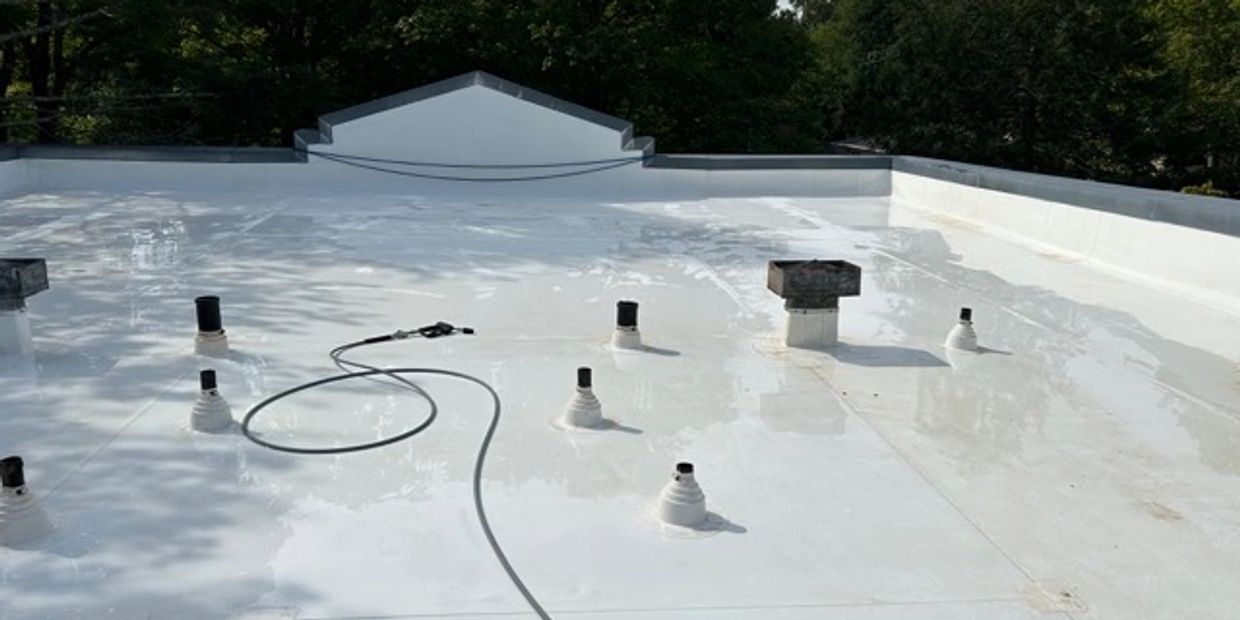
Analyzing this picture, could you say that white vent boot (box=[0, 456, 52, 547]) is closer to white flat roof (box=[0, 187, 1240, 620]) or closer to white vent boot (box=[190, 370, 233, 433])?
white flat roof (box=[0, 187, 1240, 620])

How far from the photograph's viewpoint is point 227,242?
7.21m

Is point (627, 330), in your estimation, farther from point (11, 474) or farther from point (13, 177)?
point (13, 177)

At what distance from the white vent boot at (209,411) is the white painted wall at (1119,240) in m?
5.59

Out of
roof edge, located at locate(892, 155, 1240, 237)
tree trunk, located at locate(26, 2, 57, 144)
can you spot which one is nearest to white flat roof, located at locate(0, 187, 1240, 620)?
roof edge, located at locate(892, 155, 1240, 237)

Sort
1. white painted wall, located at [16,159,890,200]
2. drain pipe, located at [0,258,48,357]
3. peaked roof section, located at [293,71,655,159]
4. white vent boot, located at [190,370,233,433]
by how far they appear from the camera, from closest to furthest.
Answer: white vent boot, located at [190,370,233,433] < drain pipe, located at [0,258,48,357] < white painted wall, located at [16,159,890,200] < peaked roof section, located at [293,71,655,159]

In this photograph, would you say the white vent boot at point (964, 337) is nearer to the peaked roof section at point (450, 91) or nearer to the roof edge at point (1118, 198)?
the roof edge at point (1118, 198)

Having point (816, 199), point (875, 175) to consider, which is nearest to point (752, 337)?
point (816, 199)

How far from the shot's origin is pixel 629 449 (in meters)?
3.43

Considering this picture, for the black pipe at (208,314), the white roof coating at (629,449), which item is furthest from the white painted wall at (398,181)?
the black pipe at (208,314)

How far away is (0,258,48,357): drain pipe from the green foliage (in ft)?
30.6

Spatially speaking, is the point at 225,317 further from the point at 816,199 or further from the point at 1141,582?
the point at 816,199

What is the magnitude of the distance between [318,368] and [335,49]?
17207 mm

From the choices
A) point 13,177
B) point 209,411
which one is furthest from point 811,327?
point 13,177

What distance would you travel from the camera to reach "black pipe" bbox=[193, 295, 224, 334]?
4.35 metres
